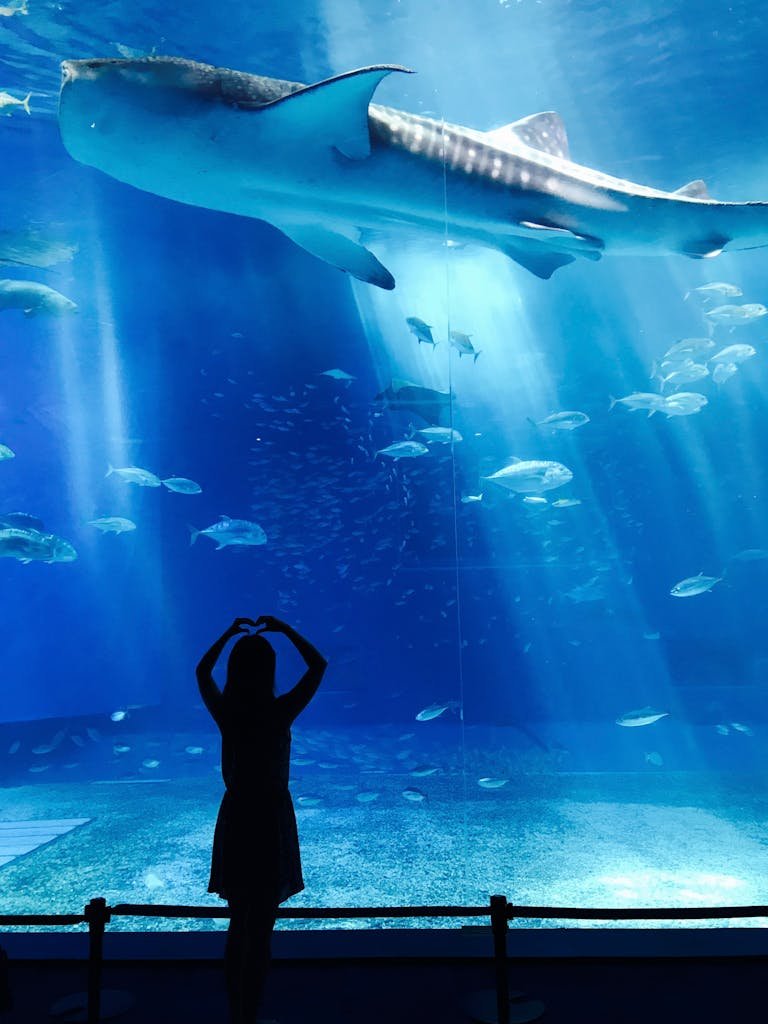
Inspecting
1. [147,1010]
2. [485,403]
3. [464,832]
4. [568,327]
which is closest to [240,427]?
[485,403]

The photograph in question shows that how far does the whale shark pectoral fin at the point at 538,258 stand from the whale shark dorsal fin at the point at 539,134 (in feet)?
1.69

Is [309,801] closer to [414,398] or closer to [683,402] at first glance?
[414,398]

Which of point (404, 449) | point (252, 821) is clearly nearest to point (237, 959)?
point (252, 821)

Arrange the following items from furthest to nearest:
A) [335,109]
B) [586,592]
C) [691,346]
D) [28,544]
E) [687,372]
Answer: [586,592] < [687,372] < [691,346] < [28,544] < [335,109]

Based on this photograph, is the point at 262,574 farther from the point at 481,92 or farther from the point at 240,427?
the point at 481,92

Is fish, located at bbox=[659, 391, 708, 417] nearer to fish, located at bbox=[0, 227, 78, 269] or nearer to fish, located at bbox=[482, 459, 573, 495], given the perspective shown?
fish, located at bbox=[482, 459, 573, 495]

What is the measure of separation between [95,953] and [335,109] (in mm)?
3404

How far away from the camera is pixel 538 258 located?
4.21 metres

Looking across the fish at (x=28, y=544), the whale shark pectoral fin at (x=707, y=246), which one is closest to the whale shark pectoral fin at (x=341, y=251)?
the whale shark pectoral fin at (x=707, y=246)

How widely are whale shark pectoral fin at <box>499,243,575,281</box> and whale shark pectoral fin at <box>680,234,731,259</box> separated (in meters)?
0.67

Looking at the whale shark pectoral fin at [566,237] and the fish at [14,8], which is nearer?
the whale shark pectoral fin at [566,237]

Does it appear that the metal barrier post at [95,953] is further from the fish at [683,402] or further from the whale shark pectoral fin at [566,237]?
the fish at [683,402]

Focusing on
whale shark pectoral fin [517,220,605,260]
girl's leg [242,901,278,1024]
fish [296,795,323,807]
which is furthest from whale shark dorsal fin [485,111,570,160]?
fish [296,795,323,807]

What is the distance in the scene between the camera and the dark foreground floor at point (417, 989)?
228cm
